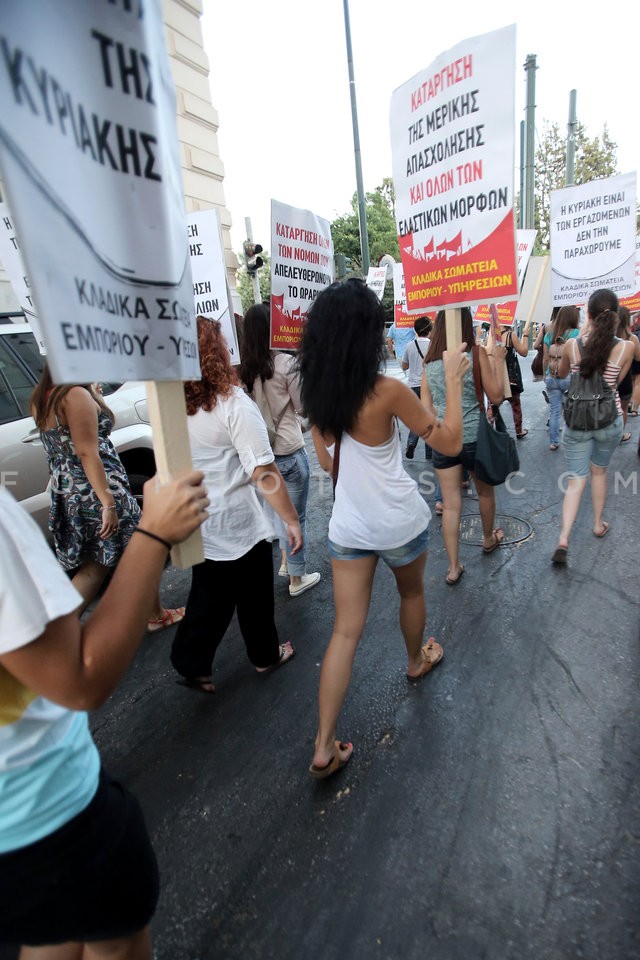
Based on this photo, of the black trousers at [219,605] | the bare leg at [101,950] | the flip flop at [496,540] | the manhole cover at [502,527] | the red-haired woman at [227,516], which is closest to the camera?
the bare leg at [101,950]

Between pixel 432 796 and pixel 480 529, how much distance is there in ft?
9.84

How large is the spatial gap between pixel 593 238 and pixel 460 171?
3.16m

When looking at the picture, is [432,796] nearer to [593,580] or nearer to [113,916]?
[113,916]

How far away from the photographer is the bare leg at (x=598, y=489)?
4336mm

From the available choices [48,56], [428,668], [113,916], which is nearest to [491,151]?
[48,56]

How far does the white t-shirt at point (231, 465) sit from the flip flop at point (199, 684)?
736 millimetres

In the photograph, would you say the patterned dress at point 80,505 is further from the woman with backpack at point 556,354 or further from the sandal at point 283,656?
the woman with backpack at point 556,354

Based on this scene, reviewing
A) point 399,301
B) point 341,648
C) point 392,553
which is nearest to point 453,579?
point 392,553

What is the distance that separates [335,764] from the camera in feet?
7.85

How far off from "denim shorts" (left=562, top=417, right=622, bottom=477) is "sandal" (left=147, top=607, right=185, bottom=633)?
3121mm

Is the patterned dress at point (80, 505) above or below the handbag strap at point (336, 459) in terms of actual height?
below

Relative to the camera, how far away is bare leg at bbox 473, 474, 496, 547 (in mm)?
4250

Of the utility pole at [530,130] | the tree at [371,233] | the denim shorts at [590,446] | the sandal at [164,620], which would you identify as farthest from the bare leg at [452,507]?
the tree at [371,233]

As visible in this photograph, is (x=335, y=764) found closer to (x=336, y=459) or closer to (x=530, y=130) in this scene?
(x=336, y=459)
